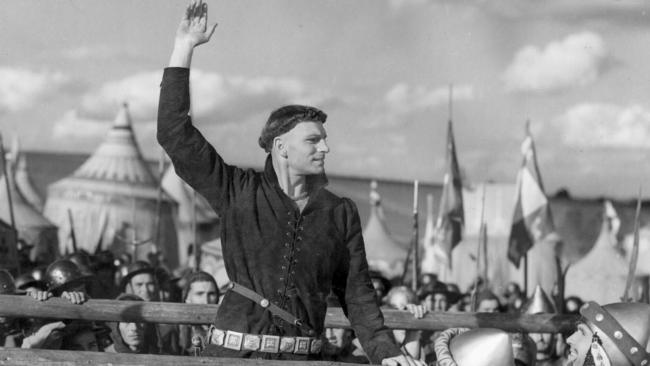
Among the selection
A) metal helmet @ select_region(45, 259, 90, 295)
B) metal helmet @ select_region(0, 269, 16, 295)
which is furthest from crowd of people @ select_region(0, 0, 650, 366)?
metal helmet @ select_region(45, 259, 90, 295)

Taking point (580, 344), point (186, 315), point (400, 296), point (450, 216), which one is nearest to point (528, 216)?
point (450, 216)

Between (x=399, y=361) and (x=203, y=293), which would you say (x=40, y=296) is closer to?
(x=399, y=361)

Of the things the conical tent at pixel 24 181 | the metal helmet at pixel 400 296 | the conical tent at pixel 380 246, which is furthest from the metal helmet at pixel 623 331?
the conical tent at pixel 24 181

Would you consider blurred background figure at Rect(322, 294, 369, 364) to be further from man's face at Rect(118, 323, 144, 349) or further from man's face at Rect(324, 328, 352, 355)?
man's face at Rect(118, 323, 144, 349)

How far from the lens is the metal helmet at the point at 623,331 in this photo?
4.80m

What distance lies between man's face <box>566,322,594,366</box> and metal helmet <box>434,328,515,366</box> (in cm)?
28

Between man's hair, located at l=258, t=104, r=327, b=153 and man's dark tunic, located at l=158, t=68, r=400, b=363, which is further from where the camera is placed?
man's hair, located at l=258, t=104, r=327, b=153

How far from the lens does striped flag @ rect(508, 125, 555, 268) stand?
15.7 metres

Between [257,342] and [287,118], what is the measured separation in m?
0.91

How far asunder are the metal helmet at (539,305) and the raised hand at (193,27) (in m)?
7.52

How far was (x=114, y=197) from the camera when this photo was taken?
93.9ft

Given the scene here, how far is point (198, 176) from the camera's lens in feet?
15.0

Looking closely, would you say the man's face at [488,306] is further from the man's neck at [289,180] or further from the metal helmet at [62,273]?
the man's neck at [289,180]

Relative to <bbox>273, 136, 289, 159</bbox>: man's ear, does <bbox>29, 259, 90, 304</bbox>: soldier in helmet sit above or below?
below
